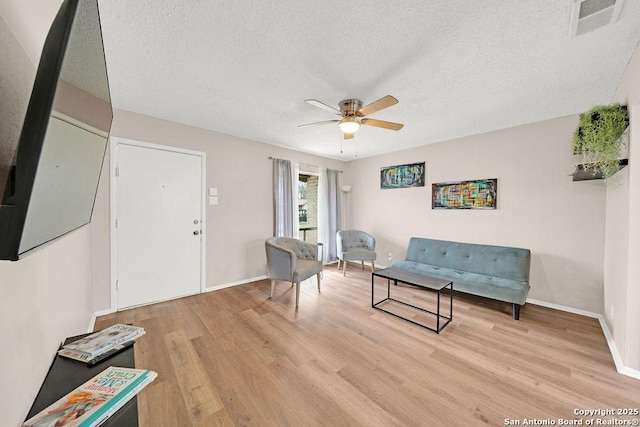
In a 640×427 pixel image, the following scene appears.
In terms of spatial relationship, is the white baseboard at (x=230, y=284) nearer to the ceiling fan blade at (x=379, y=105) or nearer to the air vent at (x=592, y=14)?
the ceiling fan blade at (x=379, y=105)

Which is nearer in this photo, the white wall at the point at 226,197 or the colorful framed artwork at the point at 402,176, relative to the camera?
the white wall at the point at 226,197

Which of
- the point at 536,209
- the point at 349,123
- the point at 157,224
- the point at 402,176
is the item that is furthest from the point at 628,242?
the point at 157,224

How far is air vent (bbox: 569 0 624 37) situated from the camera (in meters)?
1.34

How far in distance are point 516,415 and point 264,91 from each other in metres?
3.13

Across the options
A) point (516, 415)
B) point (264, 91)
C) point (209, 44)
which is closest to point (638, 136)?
point (516, 415)

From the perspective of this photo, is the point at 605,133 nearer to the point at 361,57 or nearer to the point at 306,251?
the point at 361,57

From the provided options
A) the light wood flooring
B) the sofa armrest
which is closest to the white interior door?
the light wood flooring

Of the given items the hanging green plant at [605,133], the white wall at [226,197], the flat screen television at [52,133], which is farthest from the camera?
the white wall at [226,197]

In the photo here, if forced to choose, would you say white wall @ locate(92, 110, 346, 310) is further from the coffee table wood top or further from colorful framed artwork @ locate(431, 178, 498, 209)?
colorful framed artwork @ locate(431, 178, 498, 209)

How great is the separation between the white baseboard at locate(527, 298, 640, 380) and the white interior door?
4318 mm

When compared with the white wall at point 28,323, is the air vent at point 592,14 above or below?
above

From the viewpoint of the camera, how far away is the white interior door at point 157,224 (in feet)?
9.15

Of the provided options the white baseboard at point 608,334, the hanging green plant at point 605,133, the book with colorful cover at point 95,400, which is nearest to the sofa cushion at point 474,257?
the white baseboard at point 608,334

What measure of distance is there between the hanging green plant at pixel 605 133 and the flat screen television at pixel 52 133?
3.17 m
